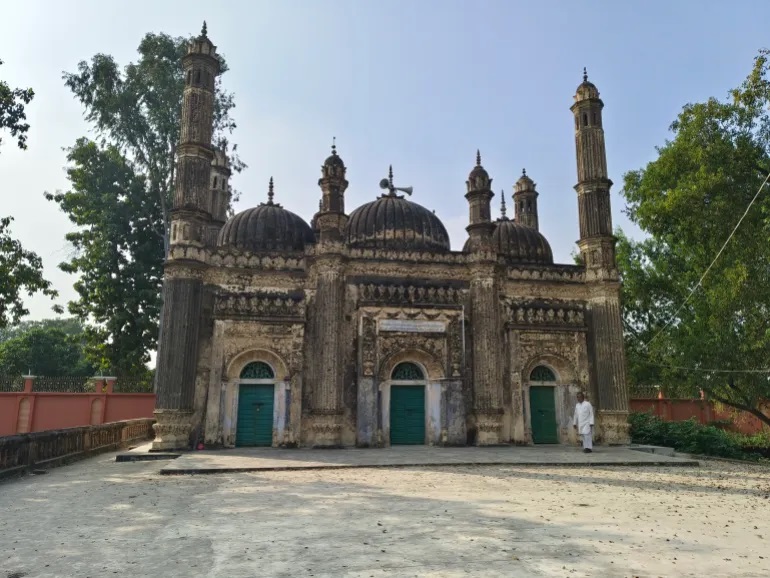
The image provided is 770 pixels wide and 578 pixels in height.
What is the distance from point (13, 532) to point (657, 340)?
18.7 m

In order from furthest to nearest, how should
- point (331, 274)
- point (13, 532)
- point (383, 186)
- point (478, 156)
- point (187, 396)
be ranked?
1. point (383, 186)
2. point (478, 156)
3. point (331, 274)
4. point (187, 396)
5. point (13, 532)

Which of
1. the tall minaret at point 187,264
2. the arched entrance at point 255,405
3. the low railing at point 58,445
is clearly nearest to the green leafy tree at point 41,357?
the low railing at point 58,445

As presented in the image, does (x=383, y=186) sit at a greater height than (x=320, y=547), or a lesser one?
greater

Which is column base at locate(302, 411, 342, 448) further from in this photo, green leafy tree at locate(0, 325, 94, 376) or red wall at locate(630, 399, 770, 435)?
green leafy tree at locate(0, 325, 94, 376)

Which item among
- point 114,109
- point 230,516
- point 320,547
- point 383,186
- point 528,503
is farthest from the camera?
point 114,109

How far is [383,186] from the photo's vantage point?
21047mm

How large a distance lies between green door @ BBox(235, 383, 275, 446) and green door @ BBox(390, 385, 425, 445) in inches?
132

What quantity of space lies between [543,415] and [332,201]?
8744 millimetres

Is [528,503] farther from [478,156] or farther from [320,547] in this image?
[478,156]

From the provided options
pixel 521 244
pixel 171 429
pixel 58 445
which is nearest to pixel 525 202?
pixel 521 244

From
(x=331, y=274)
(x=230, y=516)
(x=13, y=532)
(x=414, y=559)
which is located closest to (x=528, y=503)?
(x=414, y=559)

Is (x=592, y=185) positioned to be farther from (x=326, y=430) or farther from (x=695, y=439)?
(x=326, y=430)

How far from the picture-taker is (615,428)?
635 inches

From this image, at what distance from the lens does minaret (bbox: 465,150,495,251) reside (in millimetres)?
17109
